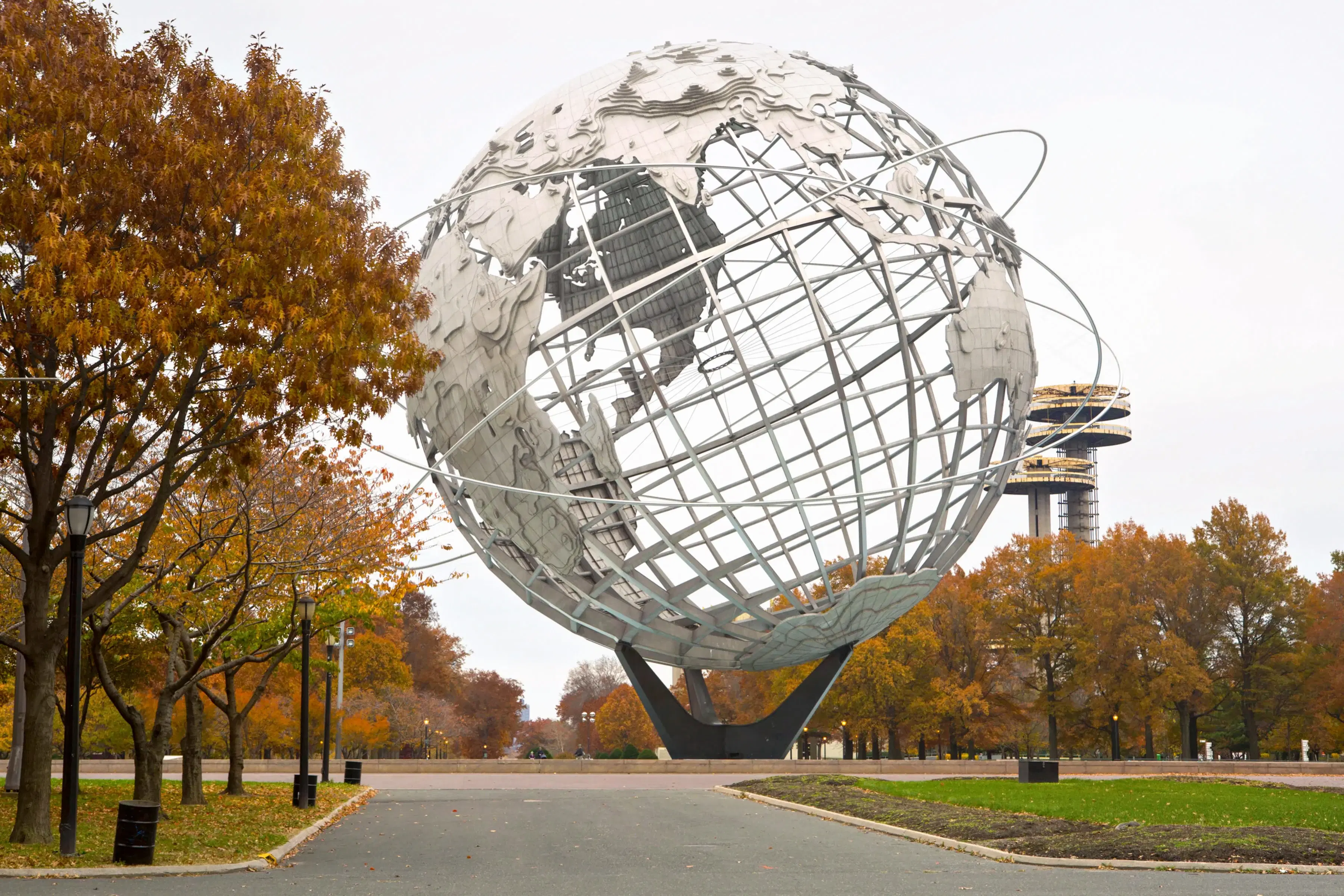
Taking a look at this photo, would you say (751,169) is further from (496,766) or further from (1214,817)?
(496,766)

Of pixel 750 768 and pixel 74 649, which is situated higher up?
pixel 74 649

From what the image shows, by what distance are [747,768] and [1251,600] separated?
27471 millimetres

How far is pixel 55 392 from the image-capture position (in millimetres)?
12766

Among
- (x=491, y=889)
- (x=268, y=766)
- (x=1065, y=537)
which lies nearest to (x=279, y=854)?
(x=491, y=889)

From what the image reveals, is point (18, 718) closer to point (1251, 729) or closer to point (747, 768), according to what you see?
point (747, 768)

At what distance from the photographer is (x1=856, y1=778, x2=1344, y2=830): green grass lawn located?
16922 millimetres

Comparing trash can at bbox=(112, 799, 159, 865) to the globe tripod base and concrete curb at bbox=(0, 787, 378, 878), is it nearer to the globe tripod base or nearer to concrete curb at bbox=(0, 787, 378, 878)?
concrete curb at bbox=(0, 787, 378, 878)

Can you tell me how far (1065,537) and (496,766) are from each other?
3046 centimetres

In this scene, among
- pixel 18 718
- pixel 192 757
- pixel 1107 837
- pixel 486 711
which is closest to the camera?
pixel 1107 837

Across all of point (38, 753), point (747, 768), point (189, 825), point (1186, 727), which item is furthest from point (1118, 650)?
point (38, 753)

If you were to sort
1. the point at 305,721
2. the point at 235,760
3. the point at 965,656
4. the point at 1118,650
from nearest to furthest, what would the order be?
the point at 305,721
the point at 235,760
the point at 1118,650
the point at 965,656

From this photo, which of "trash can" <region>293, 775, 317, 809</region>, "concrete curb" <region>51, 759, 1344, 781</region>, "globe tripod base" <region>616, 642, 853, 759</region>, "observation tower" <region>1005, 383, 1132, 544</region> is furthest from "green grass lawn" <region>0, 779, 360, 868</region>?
"observation tower" <region>1005, 383, 1132, 544</region>

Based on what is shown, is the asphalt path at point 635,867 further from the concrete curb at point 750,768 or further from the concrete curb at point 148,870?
the concrete curb at point 750,768

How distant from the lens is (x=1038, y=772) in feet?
89.9
